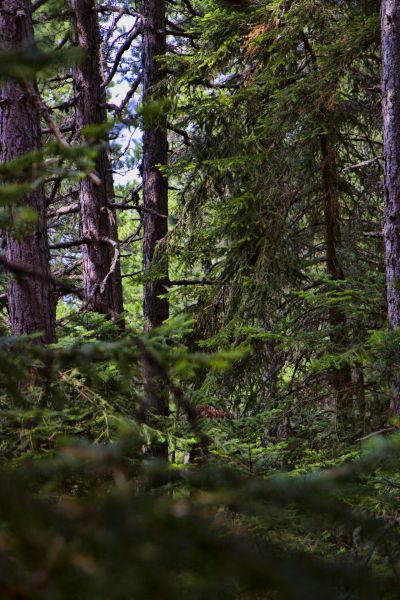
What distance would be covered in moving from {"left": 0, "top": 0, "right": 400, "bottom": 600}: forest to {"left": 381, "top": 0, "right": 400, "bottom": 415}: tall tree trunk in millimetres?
22

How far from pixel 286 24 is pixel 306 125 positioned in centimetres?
129

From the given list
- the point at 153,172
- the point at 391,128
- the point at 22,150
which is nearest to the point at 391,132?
the point at 391,128

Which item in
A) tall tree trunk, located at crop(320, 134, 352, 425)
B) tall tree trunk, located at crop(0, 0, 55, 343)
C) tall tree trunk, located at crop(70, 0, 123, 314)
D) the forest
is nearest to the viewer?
the forest

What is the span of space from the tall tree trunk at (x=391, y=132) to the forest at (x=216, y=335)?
22 millimetres

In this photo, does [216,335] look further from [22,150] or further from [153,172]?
[153,172]

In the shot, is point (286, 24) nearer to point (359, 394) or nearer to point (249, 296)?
point (249, 296)

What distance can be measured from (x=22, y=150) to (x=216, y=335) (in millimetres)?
2996

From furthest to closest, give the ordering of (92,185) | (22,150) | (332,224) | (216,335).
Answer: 1. (92,185)
2. (332,224)
3. (216,335)
4. (22,150)

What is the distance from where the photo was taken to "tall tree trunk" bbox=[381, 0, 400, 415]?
20.5 feet

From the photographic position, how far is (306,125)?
7.65m

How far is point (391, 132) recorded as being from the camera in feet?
21.1

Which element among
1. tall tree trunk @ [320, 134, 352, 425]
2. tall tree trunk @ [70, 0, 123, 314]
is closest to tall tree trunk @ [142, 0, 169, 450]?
tall tree trunk @ [70, 0, 123, 314]

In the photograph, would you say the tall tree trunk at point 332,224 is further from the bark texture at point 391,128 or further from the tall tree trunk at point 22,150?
the tall tree trunk at point 22,150

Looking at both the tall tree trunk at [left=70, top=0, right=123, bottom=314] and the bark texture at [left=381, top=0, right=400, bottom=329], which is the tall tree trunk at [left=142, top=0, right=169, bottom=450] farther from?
the bark texture at [left=381, top=0, right=400, bottom=329]
